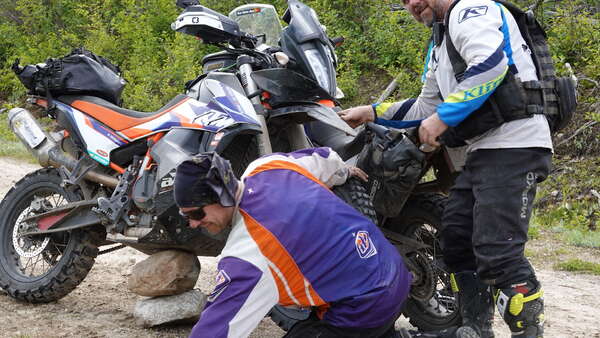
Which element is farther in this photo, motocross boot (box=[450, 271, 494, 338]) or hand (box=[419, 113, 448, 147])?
motocross boot (box=[450, 271, 494, 338])

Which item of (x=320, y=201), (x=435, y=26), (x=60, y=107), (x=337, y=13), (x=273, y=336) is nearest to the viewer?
(x=320, y=201)

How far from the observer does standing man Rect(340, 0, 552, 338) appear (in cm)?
343

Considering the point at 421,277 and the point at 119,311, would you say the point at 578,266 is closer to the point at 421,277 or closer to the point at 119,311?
the point at 421,277

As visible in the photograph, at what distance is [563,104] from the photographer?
364 centimetres

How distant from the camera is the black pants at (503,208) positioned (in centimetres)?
347

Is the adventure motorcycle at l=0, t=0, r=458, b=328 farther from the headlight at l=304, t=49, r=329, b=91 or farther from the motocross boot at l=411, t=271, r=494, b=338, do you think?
the motocross boot at l=411, t=271, r=494, b=338

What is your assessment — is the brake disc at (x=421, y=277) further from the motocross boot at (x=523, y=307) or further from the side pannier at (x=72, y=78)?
the side pannier at (x=72, y=78)

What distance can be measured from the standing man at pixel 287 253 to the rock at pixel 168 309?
143 centimetres

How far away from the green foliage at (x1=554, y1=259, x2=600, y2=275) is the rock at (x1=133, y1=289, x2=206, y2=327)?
312 cm

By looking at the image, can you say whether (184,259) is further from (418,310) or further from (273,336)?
(418,310)

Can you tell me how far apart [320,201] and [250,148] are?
1194 mm

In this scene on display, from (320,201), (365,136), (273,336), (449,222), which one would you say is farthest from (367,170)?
(273,336)

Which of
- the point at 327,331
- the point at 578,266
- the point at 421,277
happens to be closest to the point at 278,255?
the point at 327,331

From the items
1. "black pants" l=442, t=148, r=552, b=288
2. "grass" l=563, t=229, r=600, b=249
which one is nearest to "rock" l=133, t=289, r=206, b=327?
"black pants" l=442, t=148, r=552, b=288
